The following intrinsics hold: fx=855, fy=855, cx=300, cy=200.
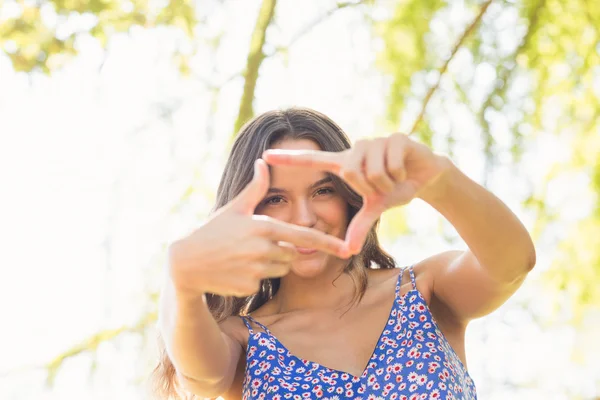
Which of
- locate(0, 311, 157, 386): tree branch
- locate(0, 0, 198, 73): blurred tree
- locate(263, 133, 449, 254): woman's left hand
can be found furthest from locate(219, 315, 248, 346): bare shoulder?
locate(0, 0, 198, 73): blurred tree

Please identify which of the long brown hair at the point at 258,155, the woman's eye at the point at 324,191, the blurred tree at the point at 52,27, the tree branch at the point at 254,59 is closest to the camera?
the woman's eye at the point at 324,191

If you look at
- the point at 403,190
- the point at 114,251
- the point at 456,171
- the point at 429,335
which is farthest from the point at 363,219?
the point at 114,251

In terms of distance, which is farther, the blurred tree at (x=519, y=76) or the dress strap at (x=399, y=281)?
the blurred tree at (x=519, y=76)

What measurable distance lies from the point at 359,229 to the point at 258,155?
666 millimetres

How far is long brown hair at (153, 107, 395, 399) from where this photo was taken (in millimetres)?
1780

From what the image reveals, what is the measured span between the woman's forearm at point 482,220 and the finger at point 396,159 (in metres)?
0.12

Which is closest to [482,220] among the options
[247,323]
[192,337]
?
[192,337]

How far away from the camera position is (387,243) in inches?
121

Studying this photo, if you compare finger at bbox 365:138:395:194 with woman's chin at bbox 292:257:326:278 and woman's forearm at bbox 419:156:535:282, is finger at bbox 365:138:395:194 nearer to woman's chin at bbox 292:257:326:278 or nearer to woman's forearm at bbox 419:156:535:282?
woman's forearm at bbox 419:156:535:282

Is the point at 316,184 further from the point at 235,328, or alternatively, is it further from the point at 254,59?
the point at 254,59

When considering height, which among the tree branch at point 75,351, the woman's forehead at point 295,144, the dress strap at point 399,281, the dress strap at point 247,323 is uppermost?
the woman's forehead at point 295,144

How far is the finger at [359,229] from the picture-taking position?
1111 mm

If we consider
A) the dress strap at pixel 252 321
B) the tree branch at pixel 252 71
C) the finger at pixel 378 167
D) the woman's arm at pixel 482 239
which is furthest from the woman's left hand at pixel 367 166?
the tree branch at pixel 252 71

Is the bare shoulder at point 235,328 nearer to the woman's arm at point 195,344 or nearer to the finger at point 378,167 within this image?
the woman's arm at point 195,344
